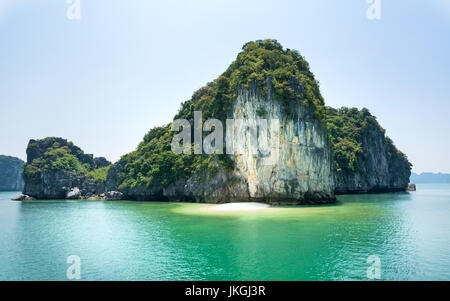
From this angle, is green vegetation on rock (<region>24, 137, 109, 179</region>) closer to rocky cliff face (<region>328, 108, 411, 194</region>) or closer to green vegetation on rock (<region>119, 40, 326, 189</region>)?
green vegetation on rock (<region>119, 40, 326, 189</region>)

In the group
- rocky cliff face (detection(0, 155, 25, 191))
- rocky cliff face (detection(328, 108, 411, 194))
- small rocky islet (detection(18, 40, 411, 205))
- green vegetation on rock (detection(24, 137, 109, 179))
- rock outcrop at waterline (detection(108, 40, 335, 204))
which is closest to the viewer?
rock outcrop at waterline (detection(108, 40, 335, 204))

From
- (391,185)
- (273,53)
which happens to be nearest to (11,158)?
(273,53)

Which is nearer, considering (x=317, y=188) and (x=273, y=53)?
(x=317, y=188)

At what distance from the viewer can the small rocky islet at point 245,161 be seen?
3216 cm

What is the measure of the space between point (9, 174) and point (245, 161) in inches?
4575

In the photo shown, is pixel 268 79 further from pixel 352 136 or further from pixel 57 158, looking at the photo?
pixel 57 158

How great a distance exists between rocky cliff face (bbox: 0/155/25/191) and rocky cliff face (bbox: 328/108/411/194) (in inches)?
4573

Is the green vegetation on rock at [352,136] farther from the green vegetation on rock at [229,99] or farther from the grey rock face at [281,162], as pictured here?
the green vegetation on rock at [229,99]

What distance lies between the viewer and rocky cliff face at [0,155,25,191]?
10588 centimetres

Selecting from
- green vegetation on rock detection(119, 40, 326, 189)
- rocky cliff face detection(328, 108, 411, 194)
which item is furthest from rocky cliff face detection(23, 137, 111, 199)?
rocky cliff face detection(328, 108, 411, 194)

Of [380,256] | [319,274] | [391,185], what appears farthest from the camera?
[391,185]

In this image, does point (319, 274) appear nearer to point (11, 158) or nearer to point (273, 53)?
point (273, 53)
